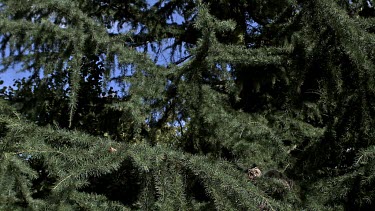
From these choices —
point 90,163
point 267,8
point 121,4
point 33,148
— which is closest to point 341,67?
point 90,163

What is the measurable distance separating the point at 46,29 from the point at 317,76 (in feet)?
6.24

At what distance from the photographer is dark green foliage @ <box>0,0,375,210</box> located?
7.27 ft

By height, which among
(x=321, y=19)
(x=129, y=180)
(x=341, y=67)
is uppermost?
(x=321, y=19)

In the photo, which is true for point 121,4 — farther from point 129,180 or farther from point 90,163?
point 90,163

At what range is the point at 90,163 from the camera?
6.72 feet

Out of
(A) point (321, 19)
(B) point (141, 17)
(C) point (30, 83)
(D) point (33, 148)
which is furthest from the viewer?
(B) point (141, 17)

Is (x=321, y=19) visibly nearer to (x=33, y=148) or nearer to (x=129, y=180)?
(x=33, y=148)

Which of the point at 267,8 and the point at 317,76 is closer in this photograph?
the point at 317,76

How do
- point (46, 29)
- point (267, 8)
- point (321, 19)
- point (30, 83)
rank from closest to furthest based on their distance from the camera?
point (321, 19) < point (46, 29) < point (30, 83) < point (267, 8)

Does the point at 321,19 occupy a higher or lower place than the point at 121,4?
lower

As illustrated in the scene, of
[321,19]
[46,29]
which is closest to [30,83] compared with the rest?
[46,29]

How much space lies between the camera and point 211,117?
3273 mm

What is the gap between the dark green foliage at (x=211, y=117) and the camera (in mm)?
2217

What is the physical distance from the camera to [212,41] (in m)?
2.85
